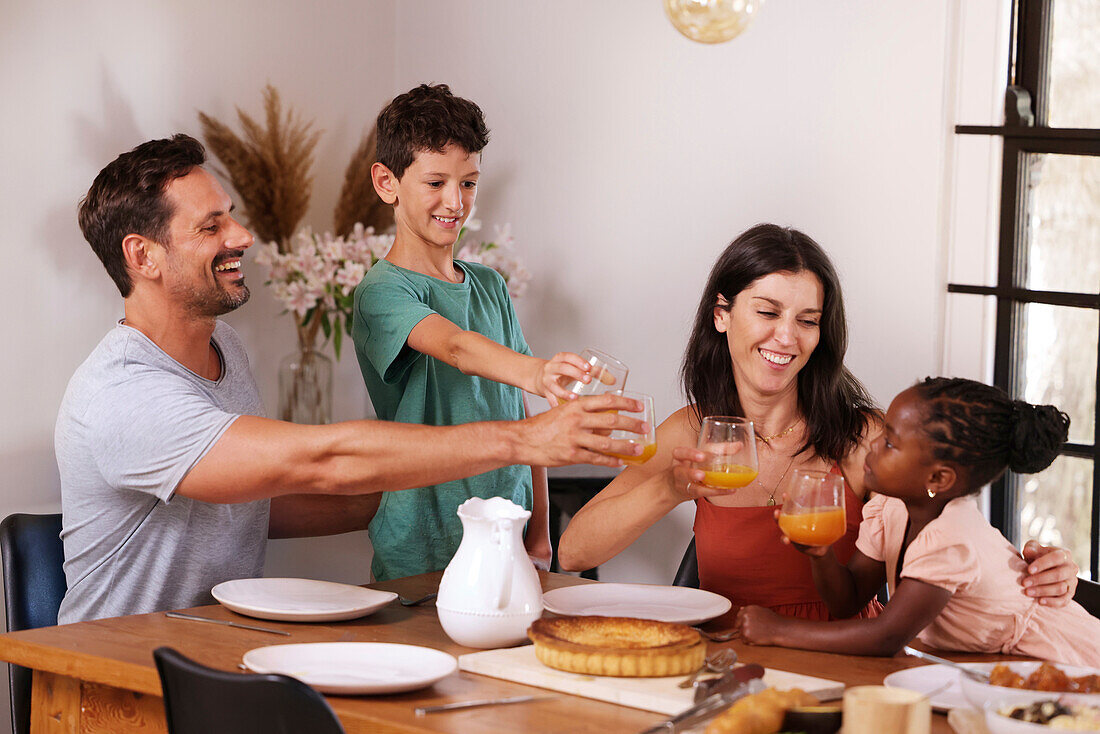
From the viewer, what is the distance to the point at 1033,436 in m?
1.74

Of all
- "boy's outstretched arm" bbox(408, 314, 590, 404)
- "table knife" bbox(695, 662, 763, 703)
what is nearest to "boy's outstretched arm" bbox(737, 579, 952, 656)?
"table knife" bbox(695, 662, 763, 703)

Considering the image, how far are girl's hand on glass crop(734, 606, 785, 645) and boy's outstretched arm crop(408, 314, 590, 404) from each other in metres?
0.45

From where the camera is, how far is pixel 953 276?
9.07ft

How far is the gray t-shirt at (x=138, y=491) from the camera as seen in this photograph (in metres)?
1.96

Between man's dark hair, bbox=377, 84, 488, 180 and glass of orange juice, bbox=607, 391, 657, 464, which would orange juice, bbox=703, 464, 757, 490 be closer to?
glass of orange juice, bbox=607, 391, 657, 464

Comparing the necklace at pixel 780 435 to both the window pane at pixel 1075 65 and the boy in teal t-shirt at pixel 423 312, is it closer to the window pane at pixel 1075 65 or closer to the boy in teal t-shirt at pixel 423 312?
the boy in teal t-shirt at pixel 423 312

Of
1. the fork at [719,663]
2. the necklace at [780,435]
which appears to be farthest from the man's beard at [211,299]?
the fork at [719,663]

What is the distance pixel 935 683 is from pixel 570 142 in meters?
2.23

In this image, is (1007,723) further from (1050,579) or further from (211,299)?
(211,299)

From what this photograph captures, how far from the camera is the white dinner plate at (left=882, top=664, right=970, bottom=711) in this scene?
143cm

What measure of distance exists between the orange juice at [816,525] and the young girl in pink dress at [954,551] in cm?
6

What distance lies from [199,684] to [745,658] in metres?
0.74

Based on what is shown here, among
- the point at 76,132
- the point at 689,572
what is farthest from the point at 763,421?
the point at 76,132

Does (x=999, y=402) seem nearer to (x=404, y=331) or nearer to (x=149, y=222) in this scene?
(x=404, y=331)
